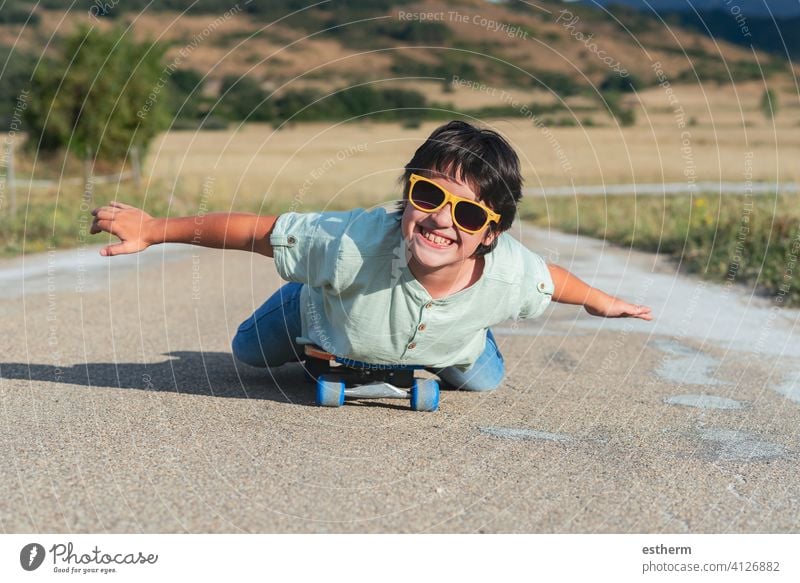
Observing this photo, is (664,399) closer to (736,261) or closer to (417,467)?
(417,467)

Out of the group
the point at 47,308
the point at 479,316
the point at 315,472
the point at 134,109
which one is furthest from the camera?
the point at 134,109

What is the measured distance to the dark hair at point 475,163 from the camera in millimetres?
4820

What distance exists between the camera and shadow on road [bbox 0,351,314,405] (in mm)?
6055

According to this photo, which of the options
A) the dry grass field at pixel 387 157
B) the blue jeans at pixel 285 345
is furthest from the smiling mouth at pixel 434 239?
the dry grass field at pixel 387 157

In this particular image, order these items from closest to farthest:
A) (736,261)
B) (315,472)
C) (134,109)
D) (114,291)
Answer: (315,472), (114,291), (736,261), (134,109)

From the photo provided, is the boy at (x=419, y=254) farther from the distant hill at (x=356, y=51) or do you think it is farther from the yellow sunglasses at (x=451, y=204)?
the distant hill at (x=356, y=51)

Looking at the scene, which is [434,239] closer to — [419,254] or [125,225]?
[419,254]

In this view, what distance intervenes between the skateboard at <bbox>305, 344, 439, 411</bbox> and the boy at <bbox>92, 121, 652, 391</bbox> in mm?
162

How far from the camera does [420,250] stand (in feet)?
15.6

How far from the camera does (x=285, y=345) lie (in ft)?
20.0

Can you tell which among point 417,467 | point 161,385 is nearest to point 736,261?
point 161,385

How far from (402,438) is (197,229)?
1243 millimetres

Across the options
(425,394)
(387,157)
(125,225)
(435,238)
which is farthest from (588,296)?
(387,157)

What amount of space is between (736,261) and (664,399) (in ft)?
21.0
